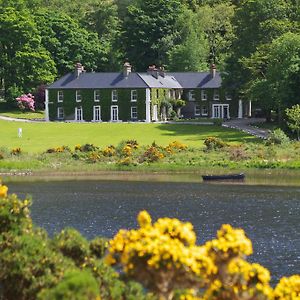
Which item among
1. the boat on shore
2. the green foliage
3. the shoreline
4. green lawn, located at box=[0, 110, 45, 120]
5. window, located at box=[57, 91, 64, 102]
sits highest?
window, located at box=[57, 91, 64, 102]

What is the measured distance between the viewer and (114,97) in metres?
111

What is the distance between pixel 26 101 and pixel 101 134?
26339 millimetres

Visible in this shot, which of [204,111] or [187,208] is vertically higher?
[204,111]

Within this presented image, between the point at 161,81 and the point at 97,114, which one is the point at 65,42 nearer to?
the point at 97,114

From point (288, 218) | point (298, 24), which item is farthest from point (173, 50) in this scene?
point (288, 218)

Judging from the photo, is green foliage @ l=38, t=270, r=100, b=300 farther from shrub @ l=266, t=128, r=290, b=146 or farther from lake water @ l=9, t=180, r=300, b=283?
shrub @ l=266, t=128, r=290, b=146

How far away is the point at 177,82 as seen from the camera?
118 m

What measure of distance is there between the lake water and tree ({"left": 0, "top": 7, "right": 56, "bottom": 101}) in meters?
56.4

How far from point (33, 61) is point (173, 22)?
27457mm

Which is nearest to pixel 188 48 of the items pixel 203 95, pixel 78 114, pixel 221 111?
pixel 203 95

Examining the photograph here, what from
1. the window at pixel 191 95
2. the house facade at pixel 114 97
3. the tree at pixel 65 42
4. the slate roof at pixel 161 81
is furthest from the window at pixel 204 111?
the tree at pixel 65 42

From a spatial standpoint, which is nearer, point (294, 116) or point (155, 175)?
point (155, 175)

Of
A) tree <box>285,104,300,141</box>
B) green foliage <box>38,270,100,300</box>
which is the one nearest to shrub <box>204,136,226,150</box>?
tree <box>285,104,300,141</box>

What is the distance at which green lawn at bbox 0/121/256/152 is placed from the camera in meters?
85.6
